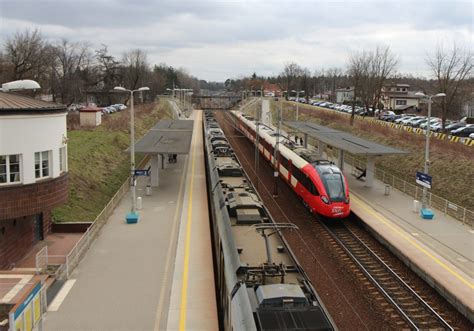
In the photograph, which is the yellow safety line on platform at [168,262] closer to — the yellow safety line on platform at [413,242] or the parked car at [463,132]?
the yellow safety line on platform at [413,242]

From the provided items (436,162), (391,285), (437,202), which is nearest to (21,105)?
(391,285)

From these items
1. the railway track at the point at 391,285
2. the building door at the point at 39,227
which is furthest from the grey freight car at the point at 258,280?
the building door at the point at 39,227

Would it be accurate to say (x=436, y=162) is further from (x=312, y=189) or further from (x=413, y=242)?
(x=413, y=242)

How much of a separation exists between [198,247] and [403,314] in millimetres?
8205

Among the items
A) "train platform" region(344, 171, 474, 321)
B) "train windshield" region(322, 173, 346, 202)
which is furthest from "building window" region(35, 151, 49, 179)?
"train platform" region(344, 171, 474, 321)

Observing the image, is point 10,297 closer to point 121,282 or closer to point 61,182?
point 121,282

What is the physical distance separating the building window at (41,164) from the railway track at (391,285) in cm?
1336

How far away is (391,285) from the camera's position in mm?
17312

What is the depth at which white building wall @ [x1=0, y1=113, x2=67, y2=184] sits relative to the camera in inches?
740

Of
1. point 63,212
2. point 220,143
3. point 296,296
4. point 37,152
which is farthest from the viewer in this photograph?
point 220,143

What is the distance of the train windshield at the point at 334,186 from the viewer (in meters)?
23.6

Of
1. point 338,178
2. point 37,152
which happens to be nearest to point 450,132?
point 338,178

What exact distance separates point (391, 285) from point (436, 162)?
23.8 meters

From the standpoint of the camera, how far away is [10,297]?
1584 centimetres
